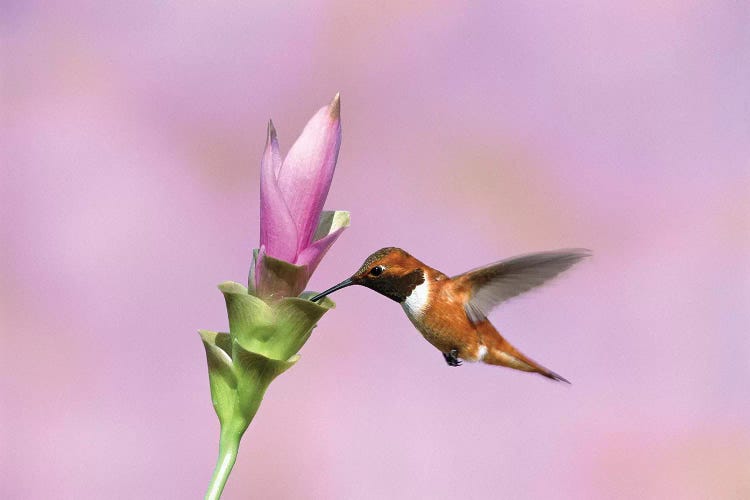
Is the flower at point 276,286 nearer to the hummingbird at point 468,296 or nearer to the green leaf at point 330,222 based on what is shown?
the green leaf at point 330,222

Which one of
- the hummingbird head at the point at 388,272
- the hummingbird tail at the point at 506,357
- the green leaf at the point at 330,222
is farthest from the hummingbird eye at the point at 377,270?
the hummingbird tail at the point at 506,357

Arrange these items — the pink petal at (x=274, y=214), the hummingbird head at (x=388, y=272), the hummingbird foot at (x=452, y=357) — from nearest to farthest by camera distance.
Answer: the pink petal at (x=274, y=214) < the hummingbird head at (x=388, y=272) < the hummingbird foot at (x=452, y=357)

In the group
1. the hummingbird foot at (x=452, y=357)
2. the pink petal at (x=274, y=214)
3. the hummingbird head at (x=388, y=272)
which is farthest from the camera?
the hummingbird foot at (x=452, y=357)

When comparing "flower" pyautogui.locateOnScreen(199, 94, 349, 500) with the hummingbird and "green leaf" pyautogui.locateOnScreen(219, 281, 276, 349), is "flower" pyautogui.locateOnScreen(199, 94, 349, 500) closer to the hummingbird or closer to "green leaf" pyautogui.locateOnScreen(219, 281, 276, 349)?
"green leaf" pyautogui.locateOnScreen(219, 281, 276, 349)

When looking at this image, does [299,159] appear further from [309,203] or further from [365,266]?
[365,266]

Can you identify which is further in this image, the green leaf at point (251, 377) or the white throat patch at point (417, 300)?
the white throat patch at point (417, 300)


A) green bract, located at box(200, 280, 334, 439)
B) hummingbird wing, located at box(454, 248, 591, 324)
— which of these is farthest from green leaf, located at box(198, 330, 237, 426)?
hummingbird wing, located at box(454, 248, 591, 324)

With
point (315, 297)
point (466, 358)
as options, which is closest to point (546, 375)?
point (466, 358)
